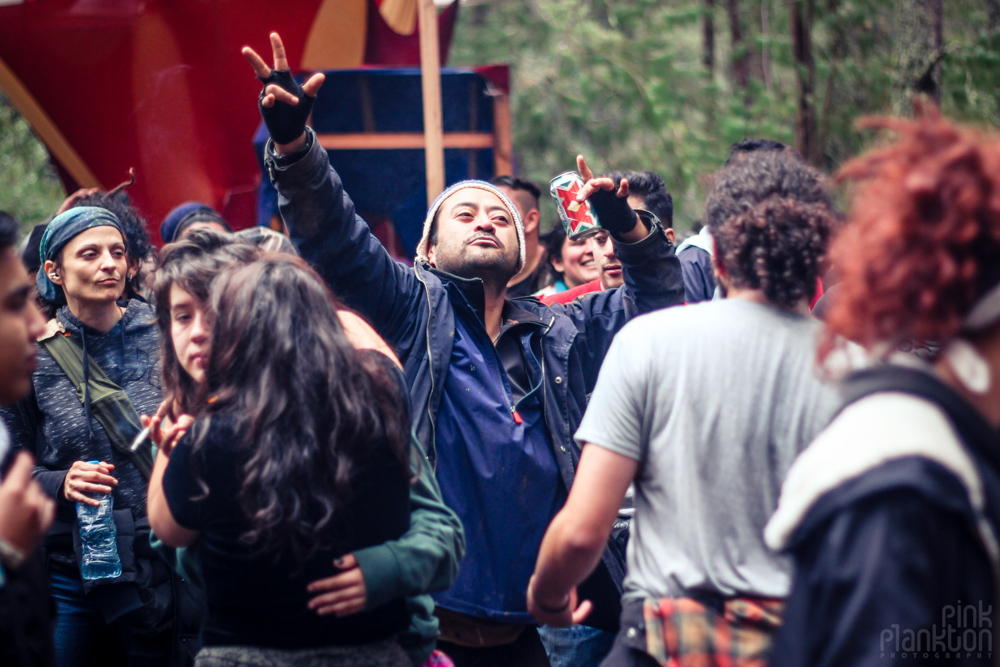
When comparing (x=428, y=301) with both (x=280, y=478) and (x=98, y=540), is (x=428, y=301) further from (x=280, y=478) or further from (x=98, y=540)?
(x=98, y=540)

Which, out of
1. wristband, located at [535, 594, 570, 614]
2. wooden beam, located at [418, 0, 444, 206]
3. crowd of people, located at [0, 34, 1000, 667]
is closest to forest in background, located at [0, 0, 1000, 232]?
wooden beam, located at [418, 0, 444, 206]

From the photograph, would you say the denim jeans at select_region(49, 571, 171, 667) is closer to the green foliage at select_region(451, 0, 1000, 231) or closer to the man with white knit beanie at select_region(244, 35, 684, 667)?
the man with white knit beanie at select_region(244, 35, 684, 667)

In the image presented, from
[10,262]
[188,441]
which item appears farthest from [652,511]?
[10,262]

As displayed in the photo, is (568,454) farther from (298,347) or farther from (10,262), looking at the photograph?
(10,262)

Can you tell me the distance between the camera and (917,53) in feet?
21.7

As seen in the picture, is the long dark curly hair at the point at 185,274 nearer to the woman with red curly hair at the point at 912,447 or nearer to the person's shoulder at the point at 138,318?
the person's shoulder at the point at 138,318

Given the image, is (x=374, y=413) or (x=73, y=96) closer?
(x=374, y=413)

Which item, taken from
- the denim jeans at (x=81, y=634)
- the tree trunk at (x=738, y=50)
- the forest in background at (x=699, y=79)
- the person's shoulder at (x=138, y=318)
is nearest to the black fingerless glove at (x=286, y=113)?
the person's shoulder at (x=138, y=318)

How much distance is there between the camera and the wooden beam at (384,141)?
5504mm

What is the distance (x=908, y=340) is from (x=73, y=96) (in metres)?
5.85

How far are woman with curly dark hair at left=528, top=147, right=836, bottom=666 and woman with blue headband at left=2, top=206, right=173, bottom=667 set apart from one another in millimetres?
1884

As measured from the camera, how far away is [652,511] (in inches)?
81.0

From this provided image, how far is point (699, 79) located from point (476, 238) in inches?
299

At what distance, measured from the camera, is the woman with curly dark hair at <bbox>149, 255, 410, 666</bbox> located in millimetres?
1972
